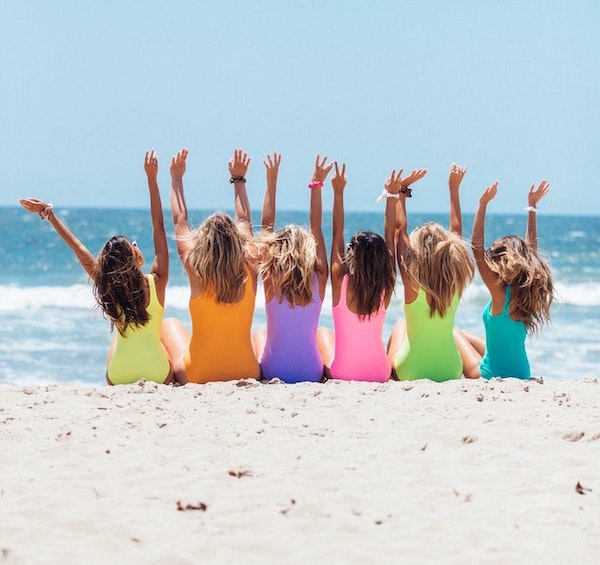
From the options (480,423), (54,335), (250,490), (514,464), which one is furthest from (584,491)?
(54,335)

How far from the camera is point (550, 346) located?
11438mm

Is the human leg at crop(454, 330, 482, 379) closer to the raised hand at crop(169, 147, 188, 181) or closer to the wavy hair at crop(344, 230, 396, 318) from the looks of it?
the wavy hair at crop(344, 230, 396, 318)

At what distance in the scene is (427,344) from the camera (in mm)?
5902

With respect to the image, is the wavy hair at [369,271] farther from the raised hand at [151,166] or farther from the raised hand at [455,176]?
the raised hand at [151,166]

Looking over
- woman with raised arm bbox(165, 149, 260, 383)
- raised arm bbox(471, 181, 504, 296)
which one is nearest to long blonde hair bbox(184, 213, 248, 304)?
woman with raised arm bbox(165, 149, 260, 383)

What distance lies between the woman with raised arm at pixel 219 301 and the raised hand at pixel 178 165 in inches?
24.8

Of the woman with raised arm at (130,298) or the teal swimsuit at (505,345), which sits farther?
the teal swimsuit at (505,345)

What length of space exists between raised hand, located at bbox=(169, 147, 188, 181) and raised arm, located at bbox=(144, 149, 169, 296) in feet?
0.72


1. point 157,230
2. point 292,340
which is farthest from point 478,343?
point 157,230

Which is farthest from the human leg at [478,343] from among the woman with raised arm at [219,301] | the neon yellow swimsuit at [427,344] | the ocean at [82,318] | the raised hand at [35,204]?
the raised hand at [35,204]

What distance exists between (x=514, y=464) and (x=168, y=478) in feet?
5.20

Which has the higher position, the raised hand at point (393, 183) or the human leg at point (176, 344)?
the raised hand at point (393, 183)

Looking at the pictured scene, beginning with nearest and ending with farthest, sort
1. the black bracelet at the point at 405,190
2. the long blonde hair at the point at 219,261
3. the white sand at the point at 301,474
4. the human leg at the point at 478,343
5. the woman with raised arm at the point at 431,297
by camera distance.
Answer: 1. the white sand at the point at 301,474
2. the long blonde hair at the point at 219,261
3. the woman with raised arm at the point at 431,297
4. the black bracelet at the point at 405,190
5. the human leg at the point at 478,343

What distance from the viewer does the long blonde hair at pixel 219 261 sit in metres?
5.60
